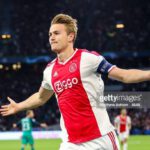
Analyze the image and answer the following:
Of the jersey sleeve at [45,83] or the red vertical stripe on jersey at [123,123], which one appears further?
the red vertical stripe on jersey at [123,123]

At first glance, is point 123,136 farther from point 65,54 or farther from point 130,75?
point 130,75

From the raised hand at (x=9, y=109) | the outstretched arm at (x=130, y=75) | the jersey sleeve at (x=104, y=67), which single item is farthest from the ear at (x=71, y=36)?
the raised hand at (x=9, y=109)

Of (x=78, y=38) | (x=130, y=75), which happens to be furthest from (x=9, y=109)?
(x=78, y=38)

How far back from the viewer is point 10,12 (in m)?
40.6

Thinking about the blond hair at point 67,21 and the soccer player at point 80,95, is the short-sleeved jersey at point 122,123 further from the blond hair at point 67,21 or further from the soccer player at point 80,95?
the blond hair at point 67,21

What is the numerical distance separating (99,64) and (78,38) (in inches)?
1369

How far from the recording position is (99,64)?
14.3 feet

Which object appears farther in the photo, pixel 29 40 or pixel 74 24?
pixel 29 40

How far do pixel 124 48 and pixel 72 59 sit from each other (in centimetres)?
3436

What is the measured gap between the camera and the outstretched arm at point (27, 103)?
4.95 m

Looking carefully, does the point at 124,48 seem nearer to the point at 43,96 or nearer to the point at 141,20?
the point at 141,20

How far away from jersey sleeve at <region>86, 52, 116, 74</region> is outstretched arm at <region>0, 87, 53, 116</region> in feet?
2.69

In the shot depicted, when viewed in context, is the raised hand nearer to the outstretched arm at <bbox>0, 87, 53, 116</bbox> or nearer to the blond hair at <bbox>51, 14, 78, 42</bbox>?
the outstretched arm at <bbox>0, 87, 53, 116</bbox>

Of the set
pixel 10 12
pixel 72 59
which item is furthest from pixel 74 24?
pixel 10 12
